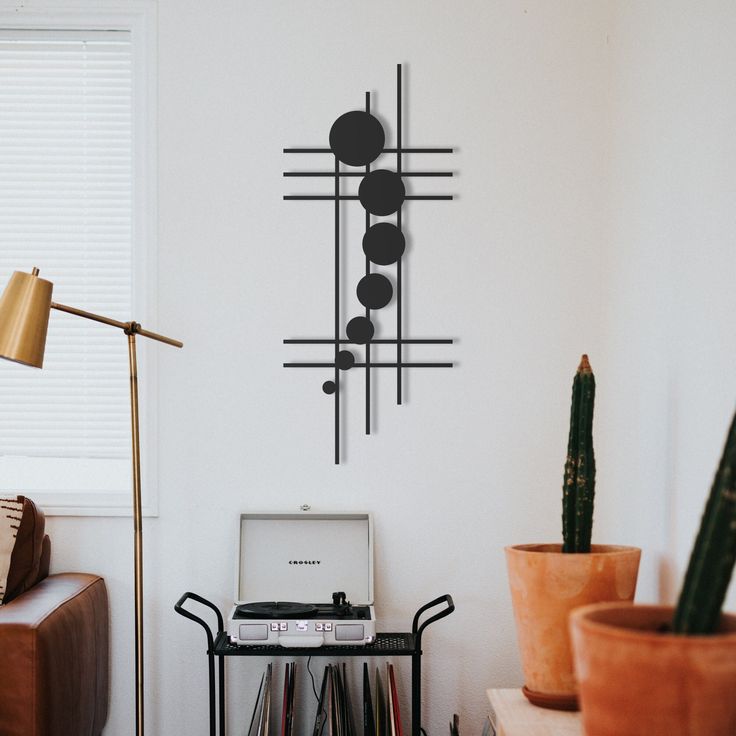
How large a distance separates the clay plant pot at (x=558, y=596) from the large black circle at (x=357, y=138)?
4.47 feet

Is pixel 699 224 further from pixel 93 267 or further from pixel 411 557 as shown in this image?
pixel 93 267

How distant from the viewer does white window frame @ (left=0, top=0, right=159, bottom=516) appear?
2613mm

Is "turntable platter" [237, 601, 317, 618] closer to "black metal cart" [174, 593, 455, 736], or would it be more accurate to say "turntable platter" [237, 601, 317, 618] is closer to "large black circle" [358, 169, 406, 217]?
"black metal cart" [174, 593, 455, 736]

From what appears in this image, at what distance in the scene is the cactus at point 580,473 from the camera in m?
1.83

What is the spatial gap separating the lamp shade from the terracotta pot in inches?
57.2

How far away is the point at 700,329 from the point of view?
1812 mm

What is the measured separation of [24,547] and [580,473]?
1514 millimetres

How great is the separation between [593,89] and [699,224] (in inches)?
37.1

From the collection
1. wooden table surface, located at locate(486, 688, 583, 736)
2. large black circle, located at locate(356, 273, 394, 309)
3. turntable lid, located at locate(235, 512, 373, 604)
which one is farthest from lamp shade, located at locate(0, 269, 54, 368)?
wooden table surface, located at locate(486, 688, 583, 736)

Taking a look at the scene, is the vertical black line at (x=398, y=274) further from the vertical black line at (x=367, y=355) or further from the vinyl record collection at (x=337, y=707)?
the vinyl record collection at (x=337, y=707)

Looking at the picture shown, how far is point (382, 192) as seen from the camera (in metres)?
2.62

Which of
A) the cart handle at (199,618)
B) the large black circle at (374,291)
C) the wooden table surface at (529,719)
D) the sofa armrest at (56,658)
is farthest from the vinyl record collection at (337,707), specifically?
the large black circle at (374,291)

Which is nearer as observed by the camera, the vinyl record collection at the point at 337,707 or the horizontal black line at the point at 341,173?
the vinyl record collection at the point at 337,707

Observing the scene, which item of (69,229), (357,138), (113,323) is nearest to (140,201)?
(69,229)
